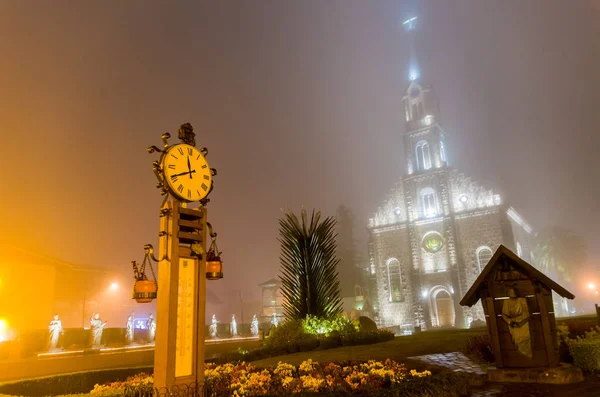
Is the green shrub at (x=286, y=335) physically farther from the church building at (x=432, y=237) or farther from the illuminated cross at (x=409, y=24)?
the illuminated cross at (x=409, y=24)

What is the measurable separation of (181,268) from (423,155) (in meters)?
47.9

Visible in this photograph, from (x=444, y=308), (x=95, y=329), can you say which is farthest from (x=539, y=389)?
(x=444, y=308)

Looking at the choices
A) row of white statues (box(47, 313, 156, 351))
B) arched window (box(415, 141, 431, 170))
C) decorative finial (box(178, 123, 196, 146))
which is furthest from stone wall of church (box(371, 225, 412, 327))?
decorative finial (box(178, 123, 196, 146))

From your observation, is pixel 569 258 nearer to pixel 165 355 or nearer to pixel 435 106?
pixel 435 106

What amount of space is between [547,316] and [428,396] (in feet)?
12.8

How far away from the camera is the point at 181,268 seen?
6.92 m

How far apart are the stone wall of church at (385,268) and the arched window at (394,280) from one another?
1.05 ft

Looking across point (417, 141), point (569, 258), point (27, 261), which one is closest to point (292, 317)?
point (27, 261)

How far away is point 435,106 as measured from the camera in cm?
5419

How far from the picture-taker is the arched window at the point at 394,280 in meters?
46.7

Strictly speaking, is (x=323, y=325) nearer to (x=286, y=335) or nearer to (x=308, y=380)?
(x=286, y=335)

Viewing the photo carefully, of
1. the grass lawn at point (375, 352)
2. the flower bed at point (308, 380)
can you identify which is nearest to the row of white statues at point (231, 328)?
the grass lawn at point (375, 352)

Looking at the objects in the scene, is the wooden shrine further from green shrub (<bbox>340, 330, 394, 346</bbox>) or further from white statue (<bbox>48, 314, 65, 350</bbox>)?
white statue (<bbox>48, 314, 65, 350</bbox>)

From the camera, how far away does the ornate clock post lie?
6305 millimetres
